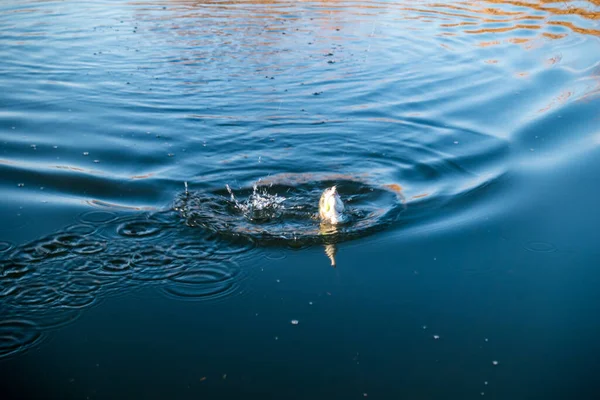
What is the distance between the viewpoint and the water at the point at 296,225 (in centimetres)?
486

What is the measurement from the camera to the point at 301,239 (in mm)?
6598

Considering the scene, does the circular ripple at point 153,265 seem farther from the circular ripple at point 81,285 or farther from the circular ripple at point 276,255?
the circular ripple at point 276,255

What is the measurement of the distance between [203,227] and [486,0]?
15.8m

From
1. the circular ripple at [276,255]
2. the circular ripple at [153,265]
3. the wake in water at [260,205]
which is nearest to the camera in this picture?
the circular ripple at [153,265]

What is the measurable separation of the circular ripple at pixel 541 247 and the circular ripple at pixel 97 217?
4199 mm

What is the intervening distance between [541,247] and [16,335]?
4757 millimetres

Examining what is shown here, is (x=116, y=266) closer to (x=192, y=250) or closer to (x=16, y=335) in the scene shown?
(x=192, y=250)

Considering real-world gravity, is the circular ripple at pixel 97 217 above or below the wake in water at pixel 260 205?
above

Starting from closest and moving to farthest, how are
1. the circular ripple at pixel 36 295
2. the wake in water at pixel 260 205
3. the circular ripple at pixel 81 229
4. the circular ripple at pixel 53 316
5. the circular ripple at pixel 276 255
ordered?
the circular ripple at pixel 53 316, the circular ripple at pixel 36 295, the circular ripple at pixel 276 255, the circular ripple at pixel 81 229, the wake in water at pixel 260 205

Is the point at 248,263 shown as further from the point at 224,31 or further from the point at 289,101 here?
the point at 224,31

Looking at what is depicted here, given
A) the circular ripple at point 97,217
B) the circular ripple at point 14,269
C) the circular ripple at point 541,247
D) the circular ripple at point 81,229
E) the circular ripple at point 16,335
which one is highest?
the circular ripple at point 97,217

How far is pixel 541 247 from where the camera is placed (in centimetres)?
634

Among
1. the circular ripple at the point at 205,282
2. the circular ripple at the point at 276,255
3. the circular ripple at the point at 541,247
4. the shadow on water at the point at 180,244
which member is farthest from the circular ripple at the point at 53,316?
the circular ripple at the point at 541,247

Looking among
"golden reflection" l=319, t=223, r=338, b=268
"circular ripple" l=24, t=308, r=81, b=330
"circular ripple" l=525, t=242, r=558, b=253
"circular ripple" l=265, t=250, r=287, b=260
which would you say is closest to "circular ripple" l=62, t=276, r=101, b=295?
"circular ripple" l=24, t=308, r=81, b=330
